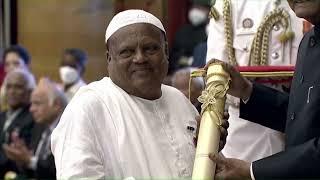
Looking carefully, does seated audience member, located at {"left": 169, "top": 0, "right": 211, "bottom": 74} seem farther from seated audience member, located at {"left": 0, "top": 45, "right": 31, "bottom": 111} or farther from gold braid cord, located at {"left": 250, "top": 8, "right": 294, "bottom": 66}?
gold braid cord, located at {"left": 250, "top": 8, "right": 294, "bottom": 66}

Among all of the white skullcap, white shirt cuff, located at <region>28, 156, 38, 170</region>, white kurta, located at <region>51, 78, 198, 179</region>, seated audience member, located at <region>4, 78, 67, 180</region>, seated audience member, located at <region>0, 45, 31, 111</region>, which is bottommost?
white shirt cuff, located at <region>28, 156, 38, 170</region>

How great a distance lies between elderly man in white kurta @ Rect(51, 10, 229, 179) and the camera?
10.0 ft

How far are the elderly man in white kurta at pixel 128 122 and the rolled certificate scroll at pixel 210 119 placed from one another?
0.09m

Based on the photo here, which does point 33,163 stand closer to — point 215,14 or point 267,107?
point 215,14

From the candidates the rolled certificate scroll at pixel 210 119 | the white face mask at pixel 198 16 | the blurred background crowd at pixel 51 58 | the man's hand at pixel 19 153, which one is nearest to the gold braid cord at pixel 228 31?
the blurred background crowd at pixel 51 58

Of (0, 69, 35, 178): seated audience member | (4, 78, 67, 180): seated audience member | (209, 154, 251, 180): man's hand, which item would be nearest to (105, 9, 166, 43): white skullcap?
(209, 154, 251, 180): man's hand

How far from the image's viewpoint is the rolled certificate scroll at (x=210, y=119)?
10.4 ft

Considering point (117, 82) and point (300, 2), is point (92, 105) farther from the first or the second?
point (300, 2)

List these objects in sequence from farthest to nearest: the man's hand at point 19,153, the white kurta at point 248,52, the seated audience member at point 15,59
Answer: the seated audience member at point 15,59, the man's hand at point 19,153, the white kurta at point 248,52

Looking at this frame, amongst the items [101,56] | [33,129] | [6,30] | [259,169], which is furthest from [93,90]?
[6,30]

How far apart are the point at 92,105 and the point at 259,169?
711mm

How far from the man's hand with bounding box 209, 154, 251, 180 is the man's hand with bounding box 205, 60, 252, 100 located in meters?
0.47

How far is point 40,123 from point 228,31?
2.65 metres

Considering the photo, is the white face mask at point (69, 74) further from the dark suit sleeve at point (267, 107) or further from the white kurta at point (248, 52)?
the dark suit sleeve at point (267, 107)
